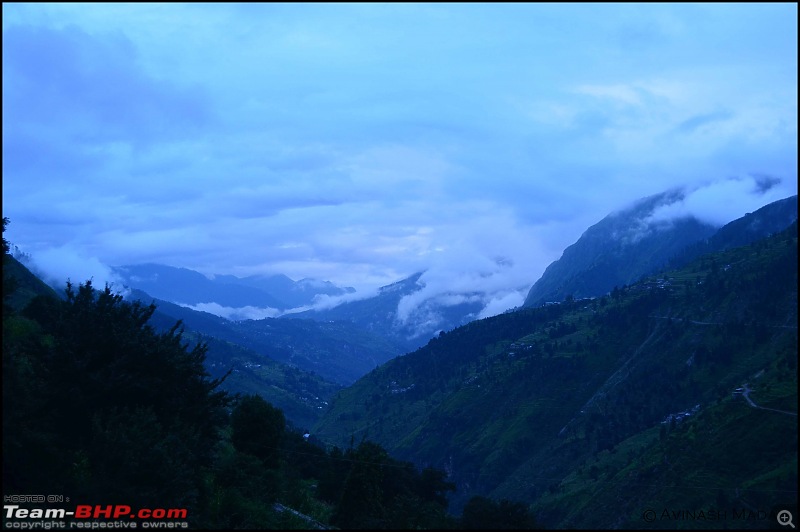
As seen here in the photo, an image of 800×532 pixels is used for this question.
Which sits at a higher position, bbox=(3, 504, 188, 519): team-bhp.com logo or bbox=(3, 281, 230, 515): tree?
bbox=(3, 281, 230, 515): tree

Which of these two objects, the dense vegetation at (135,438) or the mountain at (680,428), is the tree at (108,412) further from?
the mountain at (680,428)

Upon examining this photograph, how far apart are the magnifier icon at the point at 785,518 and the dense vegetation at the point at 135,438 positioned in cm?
1528

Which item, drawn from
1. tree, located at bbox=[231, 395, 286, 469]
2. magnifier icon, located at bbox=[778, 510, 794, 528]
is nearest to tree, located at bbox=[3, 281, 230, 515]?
tree, located at bbox=[231, 395, 286, 469]

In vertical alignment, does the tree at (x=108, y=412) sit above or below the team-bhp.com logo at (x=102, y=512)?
above

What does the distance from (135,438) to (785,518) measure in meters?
35.2

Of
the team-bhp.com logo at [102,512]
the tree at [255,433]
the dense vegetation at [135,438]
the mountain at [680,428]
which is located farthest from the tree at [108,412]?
the mountain at [680,428]

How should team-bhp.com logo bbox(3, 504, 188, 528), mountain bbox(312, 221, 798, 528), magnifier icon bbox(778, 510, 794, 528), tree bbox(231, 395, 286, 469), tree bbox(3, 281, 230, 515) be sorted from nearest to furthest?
team-bhp.com logo bbox(3, 504, 188, 528) → tree bbox(3, 281, 230, 515) → magnifier icon bbox(778, 510, 794, 528) → tree bbox(231, 395, 286, 469) → mountain bbox(312, 221, 798, 528)

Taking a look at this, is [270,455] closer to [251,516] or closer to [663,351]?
[251,516]

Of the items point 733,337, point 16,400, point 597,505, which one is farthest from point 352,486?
point 733,337

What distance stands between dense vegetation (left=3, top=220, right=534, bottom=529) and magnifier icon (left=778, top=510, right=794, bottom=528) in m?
15.3

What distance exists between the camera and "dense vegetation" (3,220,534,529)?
28.3 meters

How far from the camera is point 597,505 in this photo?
109 meters

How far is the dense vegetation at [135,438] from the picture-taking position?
2827 cm

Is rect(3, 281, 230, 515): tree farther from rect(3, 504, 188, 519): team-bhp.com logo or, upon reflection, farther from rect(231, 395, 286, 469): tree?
rect(231, 395, 286, 469): tree
